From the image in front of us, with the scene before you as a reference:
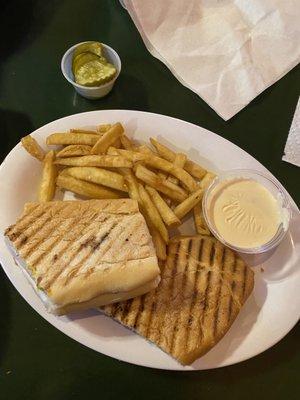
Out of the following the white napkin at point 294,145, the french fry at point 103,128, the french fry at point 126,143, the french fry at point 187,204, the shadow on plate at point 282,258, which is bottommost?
the shadow on plate at point 282,258

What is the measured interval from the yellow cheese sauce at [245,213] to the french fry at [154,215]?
8.9 inches

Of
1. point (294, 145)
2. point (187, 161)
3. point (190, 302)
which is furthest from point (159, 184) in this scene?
point (294, 145)

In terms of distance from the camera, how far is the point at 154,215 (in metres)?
1.83

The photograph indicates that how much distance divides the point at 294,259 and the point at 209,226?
1.23 ft

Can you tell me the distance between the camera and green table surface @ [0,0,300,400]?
183 cm

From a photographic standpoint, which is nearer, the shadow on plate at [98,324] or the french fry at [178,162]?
the shadow on plate at [98,324]

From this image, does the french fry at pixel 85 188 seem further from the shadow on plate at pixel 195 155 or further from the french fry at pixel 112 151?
the shadow on plate at pixel 195 155

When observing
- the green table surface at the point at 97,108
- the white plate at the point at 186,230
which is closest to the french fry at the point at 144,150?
the white plate at the point at 186,230

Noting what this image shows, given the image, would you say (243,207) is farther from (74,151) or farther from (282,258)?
(74,151)

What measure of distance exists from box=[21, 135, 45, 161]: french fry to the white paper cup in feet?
1.29

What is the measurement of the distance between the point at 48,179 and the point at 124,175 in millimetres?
307

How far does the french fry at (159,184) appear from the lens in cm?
186

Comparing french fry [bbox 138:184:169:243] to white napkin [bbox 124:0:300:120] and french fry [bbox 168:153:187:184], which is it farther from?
white napkin [bbox 124:0:300:120]

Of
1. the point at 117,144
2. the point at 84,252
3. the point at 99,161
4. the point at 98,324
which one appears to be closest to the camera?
the point at 84,252
